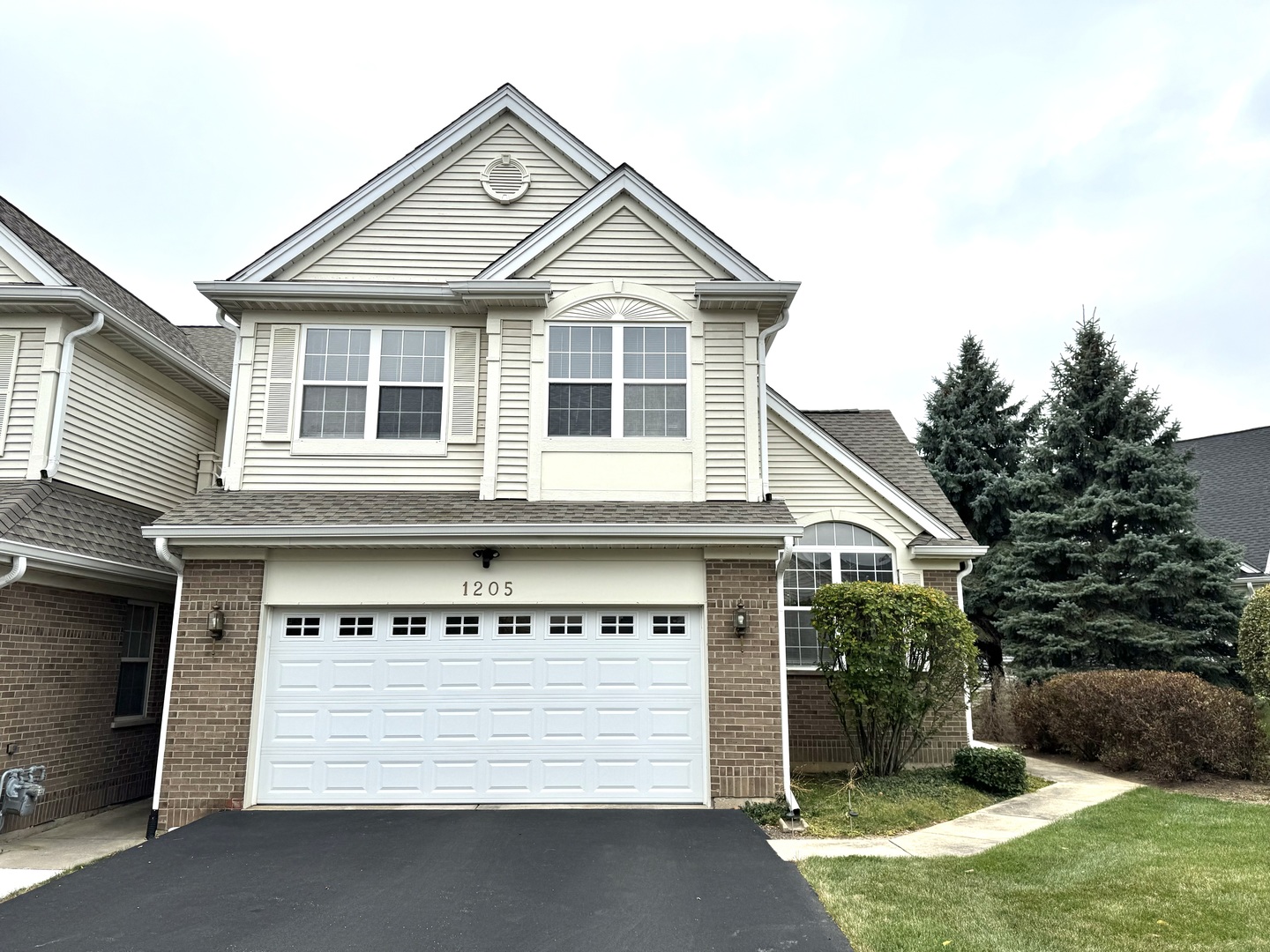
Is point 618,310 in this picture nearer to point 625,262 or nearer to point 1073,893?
point 625,262

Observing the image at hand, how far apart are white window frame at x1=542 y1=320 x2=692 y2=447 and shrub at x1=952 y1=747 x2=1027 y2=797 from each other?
18.2ft

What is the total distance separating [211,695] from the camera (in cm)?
912

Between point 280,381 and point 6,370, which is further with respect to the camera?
point 280,381

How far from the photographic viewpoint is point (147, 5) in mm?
13406

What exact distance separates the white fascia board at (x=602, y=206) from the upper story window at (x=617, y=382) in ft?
3.27

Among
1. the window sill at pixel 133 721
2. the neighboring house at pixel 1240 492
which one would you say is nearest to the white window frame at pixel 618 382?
the window sill at pixel 133 721

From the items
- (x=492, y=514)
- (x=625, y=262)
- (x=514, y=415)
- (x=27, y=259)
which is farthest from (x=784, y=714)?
(x=27, y=259)

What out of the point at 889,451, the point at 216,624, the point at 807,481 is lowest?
the point at 216,624

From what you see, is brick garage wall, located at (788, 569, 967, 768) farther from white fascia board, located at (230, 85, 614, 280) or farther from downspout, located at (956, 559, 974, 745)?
white fascia board, located at (230, 85, 614, 280)

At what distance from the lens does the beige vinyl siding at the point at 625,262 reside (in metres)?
10.7

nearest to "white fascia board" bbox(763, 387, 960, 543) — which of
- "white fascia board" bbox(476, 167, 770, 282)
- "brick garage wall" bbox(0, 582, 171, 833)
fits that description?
"white fascia board" bbox(476, 167, 770, 282)

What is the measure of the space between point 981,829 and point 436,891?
5667mm

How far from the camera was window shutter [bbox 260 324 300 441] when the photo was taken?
10.4 m

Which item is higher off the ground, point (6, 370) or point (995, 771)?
point (6, 370)
